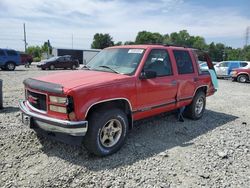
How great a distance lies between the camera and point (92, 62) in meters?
5.62

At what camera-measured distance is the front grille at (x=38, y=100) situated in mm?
4117

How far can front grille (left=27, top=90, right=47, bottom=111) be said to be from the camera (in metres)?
4.12

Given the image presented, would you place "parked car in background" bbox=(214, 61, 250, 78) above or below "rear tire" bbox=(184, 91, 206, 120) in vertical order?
above

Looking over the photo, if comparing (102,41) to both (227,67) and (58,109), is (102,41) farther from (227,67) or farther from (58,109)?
(58,109)

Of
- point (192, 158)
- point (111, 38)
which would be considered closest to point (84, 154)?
point (192, 158)

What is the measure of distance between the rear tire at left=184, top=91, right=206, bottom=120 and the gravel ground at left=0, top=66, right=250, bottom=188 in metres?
0.70

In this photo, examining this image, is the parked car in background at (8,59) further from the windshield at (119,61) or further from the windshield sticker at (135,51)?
the windshield sticker at (135,51)

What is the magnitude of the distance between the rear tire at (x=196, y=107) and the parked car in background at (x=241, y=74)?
1320cm

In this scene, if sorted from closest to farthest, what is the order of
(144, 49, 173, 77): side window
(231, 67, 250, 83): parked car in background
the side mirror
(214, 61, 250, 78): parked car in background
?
the side mirror < (144, 49, 173, 77): side window < (231, 67, 250, 83): parked car in background < (214, 61, 250, 78): parked car in background

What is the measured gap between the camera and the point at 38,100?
166 inches

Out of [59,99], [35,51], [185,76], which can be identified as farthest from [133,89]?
[35,51]

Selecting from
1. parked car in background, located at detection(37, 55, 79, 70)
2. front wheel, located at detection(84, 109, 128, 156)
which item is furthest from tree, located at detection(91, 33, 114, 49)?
front wheel, located at detection(84, 109, 128, 156)

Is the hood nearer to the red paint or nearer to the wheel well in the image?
the red paint

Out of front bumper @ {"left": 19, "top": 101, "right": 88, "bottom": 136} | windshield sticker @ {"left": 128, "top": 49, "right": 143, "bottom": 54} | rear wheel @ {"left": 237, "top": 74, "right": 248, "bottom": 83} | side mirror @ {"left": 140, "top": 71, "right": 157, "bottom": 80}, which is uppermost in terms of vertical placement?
windshield sticker @ {"left": 128, "top": 49, "right": 143, "bottom": 54}
